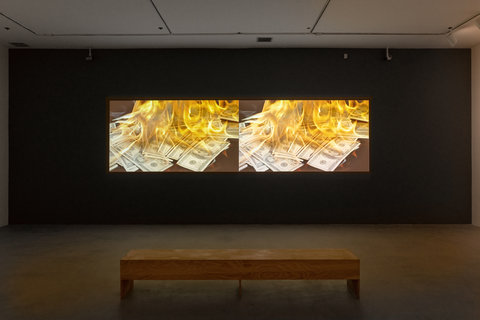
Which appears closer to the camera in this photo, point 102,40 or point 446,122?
point 102,40

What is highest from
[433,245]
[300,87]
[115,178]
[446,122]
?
[300,87]

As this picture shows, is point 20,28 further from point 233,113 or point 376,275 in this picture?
point 376,275

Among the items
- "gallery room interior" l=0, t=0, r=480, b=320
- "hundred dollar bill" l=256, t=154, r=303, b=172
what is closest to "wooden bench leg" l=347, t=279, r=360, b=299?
"gallery room interior" l=0, t=0, r=480, b=320

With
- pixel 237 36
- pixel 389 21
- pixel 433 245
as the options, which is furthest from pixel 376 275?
pixel 237 36

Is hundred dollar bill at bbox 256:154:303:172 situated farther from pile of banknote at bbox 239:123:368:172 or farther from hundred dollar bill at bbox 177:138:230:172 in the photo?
hundred dollar bill at bbox 177:138:230:172

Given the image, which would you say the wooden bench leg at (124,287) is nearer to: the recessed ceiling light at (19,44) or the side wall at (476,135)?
the recessed ceiling light at (19,44)

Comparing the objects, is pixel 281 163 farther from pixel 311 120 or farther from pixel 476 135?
pixel 476 135

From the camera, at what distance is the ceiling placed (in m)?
4.45

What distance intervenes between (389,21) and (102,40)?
430 cm

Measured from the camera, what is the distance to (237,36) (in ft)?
18.4

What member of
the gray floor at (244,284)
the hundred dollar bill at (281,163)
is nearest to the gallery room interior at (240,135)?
the hundred dollar bill at (281,163)

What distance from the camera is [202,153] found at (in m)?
6.32

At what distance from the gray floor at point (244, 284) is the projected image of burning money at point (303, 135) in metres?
1.40

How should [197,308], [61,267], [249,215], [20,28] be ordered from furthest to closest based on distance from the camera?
[249,215], [20,28], [61,267], [197,308]
